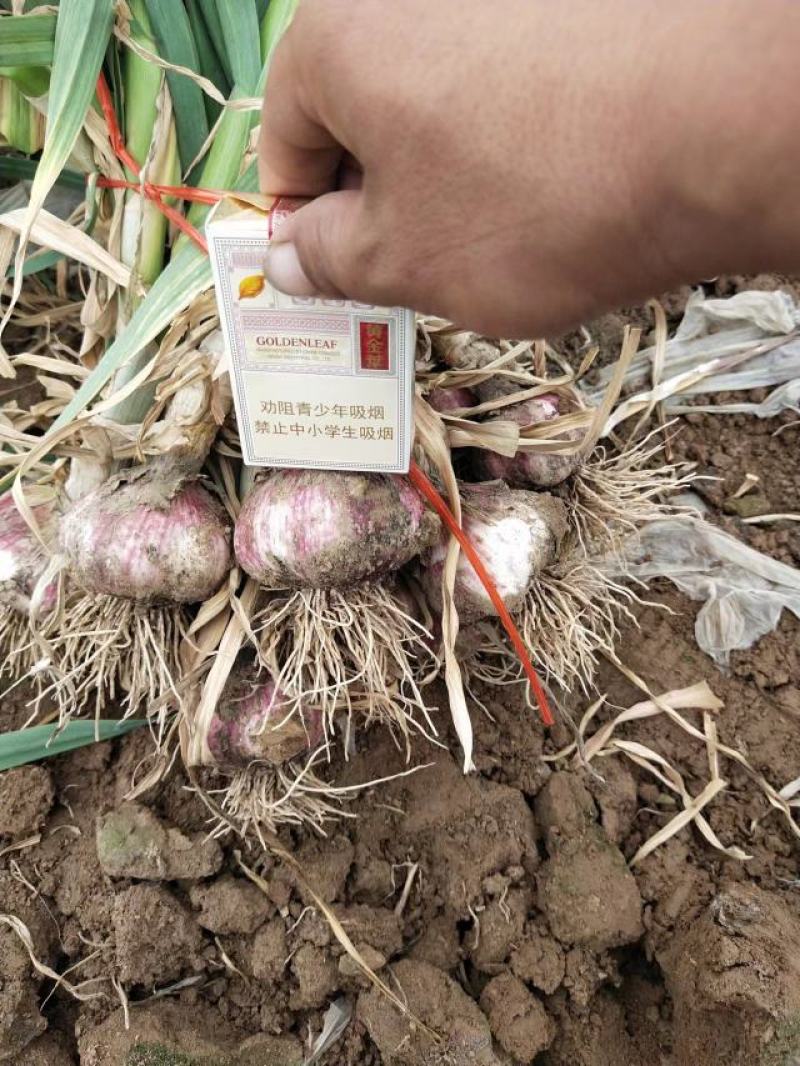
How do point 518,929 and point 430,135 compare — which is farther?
point 518,929

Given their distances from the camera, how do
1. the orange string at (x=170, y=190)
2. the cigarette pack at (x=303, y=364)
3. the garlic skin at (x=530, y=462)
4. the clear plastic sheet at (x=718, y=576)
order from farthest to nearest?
1. the clear plastic sheet at (x=718, y=576)
2. the garlic skin at (x=530, y=462)
3. the orange string at (x=170, y=190)
4. the cigarette pack at (x=303, y=364)

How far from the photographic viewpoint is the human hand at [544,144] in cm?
43

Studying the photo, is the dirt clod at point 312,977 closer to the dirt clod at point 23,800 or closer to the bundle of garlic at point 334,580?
the bundle of garlic at point 334,580

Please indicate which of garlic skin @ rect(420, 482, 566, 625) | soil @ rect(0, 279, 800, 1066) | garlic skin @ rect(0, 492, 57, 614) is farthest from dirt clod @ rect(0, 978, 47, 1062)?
garlic skin @ rect(420, 482, 566, 625)

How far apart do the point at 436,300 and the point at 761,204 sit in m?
0.23

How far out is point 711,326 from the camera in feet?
4.94

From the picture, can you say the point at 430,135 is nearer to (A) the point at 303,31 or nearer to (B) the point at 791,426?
(A) the point at 303,31

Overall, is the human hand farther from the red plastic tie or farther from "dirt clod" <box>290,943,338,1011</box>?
"dirt clod" <box>290,943,338,1011</box>

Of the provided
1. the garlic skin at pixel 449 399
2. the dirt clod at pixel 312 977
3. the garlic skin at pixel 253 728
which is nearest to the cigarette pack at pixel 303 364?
the garlic skin at pixel 449 399

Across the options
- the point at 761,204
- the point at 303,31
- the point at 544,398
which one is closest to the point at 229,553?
the point at 544,398

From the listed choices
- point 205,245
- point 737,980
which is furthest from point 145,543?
point 737,980

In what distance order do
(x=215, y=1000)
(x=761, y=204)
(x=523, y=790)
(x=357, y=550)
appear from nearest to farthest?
(x=761, y=204) → (x=357, y=550) → (x=215, y=1000) → (x=523, y=790)

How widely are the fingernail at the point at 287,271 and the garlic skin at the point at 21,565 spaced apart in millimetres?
558

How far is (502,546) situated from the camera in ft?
3.22
